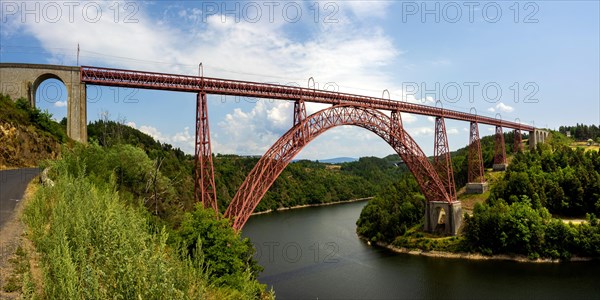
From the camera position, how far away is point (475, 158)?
42.5 m

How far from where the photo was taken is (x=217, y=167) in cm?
8519

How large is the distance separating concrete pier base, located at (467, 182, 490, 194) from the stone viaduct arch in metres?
37.2

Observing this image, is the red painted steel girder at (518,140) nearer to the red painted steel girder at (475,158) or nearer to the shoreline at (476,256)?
the red painted steel girder at (475,158)

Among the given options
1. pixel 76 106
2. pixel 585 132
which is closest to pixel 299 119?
pixel 76 106

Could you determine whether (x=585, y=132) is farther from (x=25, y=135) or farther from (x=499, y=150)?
(x=25, y=135)

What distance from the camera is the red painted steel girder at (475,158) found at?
37.9 meters

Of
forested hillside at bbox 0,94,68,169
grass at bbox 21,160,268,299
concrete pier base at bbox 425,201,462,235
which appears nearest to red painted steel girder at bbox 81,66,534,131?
forested hillside at bbox 0,94,68,169

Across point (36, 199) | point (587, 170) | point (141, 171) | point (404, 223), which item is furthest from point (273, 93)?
point (587, 170)

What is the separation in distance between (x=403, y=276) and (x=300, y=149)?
1297 cm

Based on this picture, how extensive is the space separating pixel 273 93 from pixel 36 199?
12.8 m

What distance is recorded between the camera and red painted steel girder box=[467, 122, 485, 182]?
124 feet

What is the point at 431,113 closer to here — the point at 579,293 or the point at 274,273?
the point at 579,293

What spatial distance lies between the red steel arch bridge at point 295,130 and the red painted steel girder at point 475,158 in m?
3.49

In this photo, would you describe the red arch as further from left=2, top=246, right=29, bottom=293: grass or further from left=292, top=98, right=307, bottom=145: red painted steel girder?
left=2, top=246, right=29, bottom=293: grass
